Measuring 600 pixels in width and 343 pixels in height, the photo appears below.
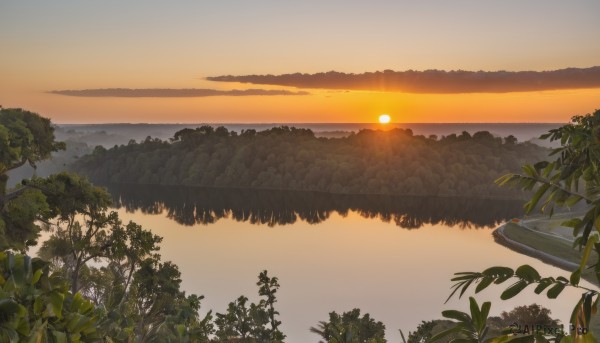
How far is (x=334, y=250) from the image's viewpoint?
7300 cm

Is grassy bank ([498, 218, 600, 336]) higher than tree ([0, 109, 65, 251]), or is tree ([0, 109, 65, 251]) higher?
tree ([0, 109, 65, 251])

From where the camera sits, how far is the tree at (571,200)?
2279 mm

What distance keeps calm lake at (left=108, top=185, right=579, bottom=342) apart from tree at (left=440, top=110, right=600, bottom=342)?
37167mm

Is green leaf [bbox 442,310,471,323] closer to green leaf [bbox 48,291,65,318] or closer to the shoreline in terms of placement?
green leaf [bbox 48,291,65,318]

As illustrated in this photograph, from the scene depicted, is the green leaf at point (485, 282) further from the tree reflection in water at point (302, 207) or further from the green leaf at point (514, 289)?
the tree reflection in water at point (302, 207)

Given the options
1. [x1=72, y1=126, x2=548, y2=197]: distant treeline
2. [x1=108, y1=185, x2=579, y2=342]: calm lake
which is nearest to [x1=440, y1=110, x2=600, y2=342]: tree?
[x1=108, y1=185, x2=579, y2=342]: calm lake

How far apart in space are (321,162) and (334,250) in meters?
77.8

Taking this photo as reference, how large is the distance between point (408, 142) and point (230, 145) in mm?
59067

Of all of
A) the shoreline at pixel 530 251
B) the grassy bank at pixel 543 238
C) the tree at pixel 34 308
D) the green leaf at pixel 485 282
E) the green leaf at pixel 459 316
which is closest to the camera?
the green leaf at pixel 459 316

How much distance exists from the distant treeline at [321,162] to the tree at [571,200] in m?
132

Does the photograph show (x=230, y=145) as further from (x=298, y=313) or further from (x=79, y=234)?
(x=79, y=234)

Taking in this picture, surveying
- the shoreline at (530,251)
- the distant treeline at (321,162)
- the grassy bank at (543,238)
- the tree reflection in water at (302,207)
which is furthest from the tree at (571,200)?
the distant treeline at (321,162)

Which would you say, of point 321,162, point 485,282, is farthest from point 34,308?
point 321,162

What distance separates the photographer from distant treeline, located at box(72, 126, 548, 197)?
454ft
